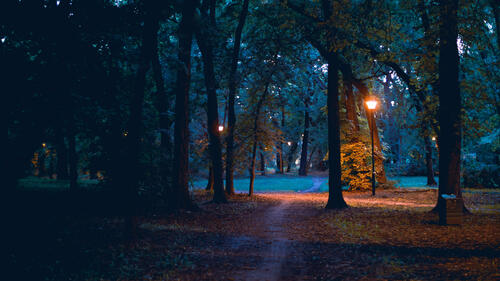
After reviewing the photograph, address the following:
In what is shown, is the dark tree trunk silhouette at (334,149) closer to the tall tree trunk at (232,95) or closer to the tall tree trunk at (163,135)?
the tall tree trunk at (232,95)

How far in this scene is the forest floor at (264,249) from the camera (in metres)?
6.35

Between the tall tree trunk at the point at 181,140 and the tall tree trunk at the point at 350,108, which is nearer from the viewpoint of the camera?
the tall tree trunk at the point at 181,140

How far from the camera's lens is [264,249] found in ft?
28.0

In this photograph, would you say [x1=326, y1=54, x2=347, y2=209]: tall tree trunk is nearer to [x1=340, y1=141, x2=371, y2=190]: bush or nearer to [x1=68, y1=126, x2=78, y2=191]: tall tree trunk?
[x1=68, y1=126, x2=78, y2=191]: tall tree trunk

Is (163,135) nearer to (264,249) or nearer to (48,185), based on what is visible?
(264,249)

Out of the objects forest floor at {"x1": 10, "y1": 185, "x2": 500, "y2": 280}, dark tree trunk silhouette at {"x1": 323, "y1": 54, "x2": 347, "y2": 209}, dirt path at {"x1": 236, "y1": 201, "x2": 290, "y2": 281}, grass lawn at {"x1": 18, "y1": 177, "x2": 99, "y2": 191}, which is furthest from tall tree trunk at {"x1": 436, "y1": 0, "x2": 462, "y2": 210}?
grass lawn at {"x1": 18, "y1": 177, "x2": 99, "y2": 191}

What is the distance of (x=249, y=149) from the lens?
2220 centimetres

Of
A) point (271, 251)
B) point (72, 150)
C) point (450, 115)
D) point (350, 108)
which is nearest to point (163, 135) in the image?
point (72, 150)

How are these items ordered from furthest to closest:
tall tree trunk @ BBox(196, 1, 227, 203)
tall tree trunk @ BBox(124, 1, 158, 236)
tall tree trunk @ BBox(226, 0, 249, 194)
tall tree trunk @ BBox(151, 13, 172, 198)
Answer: tall tree trunk @ BBox(226, 0, 249, 194)
tall tree trunk @ BBox(196, 1, 227, 203)
tall tree trunk @ BBox(151, 13, 172, 198)
tall tree trunk @ BBox(124, 1, 158, 236)

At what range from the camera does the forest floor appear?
A: 6.35 metres

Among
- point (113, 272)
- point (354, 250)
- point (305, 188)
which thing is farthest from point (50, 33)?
point (305, 188)

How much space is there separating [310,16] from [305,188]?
1936cm

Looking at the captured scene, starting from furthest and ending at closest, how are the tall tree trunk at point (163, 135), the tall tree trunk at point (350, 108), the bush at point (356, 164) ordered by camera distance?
the tall tree trunk at point (350, 108) → the bush at point (356, 164) → the tall tree trunk at point (163, 135)

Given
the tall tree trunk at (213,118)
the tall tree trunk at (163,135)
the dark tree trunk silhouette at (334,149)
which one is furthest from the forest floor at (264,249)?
the tall tree trunk at (213,118)
